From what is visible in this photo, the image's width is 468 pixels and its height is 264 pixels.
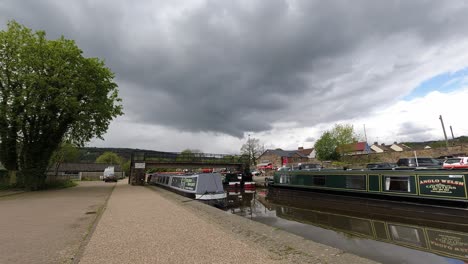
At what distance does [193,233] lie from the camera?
20.1ft

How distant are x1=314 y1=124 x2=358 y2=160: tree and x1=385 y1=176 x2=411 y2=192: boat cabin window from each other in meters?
39.1

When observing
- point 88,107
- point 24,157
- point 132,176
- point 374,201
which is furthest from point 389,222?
point 132,176

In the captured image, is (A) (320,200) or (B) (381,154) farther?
(B) (381,154)

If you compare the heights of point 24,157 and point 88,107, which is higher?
point 88,107

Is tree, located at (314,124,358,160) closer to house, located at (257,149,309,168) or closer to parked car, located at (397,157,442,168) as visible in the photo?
house, located at (257,149,309,168)

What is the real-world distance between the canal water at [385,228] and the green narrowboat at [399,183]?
1.79 feet

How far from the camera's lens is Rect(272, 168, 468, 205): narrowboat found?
34.9 feet

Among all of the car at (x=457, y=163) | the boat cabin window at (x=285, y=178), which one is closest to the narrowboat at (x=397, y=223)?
the boat cabin window at (x=285, y=178)

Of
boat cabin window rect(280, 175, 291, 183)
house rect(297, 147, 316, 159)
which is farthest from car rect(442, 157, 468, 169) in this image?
house rect(297, 147, 316, 159)

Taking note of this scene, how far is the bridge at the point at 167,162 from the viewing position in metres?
31.4

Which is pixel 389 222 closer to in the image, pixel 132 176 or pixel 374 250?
pixel 374 250

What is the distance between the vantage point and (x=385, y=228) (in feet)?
31.0

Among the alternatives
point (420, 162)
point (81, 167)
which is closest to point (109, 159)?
point (81, 167)

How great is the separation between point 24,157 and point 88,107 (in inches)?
274
